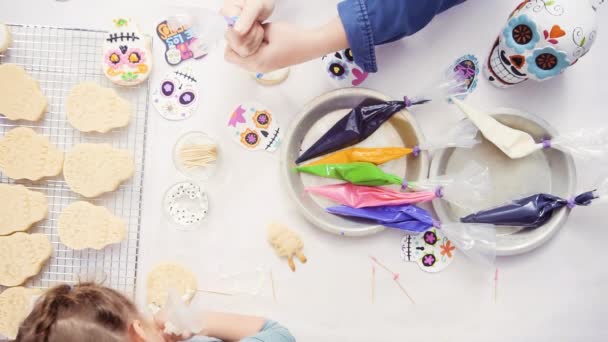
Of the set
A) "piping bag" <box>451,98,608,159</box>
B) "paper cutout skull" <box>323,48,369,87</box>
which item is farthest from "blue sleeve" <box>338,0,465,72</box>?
"piping bag" <box>451,98,608,159</box>

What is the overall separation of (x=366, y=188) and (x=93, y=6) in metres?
0.70

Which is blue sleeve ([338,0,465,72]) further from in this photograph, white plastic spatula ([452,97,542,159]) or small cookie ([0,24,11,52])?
small cookie ([0,24,11,52])

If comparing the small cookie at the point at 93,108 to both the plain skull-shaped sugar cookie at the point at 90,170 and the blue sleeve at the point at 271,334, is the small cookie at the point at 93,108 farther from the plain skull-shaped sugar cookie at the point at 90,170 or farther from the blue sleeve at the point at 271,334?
the blue sleeve at the point at 271,334

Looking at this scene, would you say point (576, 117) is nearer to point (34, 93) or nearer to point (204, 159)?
point (204, 159)

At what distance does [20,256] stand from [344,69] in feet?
2.53

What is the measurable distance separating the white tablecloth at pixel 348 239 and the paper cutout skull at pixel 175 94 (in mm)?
21

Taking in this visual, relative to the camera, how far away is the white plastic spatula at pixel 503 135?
1013mm

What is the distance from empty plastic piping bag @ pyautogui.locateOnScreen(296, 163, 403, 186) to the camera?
103cm

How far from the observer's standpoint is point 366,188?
1.05 meters

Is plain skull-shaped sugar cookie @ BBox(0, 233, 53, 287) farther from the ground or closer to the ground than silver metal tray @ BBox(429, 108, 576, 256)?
closer to the ground

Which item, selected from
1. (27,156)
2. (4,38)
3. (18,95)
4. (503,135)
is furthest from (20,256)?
(503,135)

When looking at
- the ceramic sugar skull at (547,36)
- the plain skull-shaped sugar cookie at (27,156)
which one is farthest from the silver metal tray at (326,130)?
the plain skull-shaped sugar cookie at (27,156)

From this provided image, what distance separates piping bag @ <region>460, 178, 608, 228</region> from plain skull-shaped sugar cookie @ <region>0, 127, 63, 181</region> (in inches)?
33.7

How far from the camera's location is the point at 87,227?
103cm
